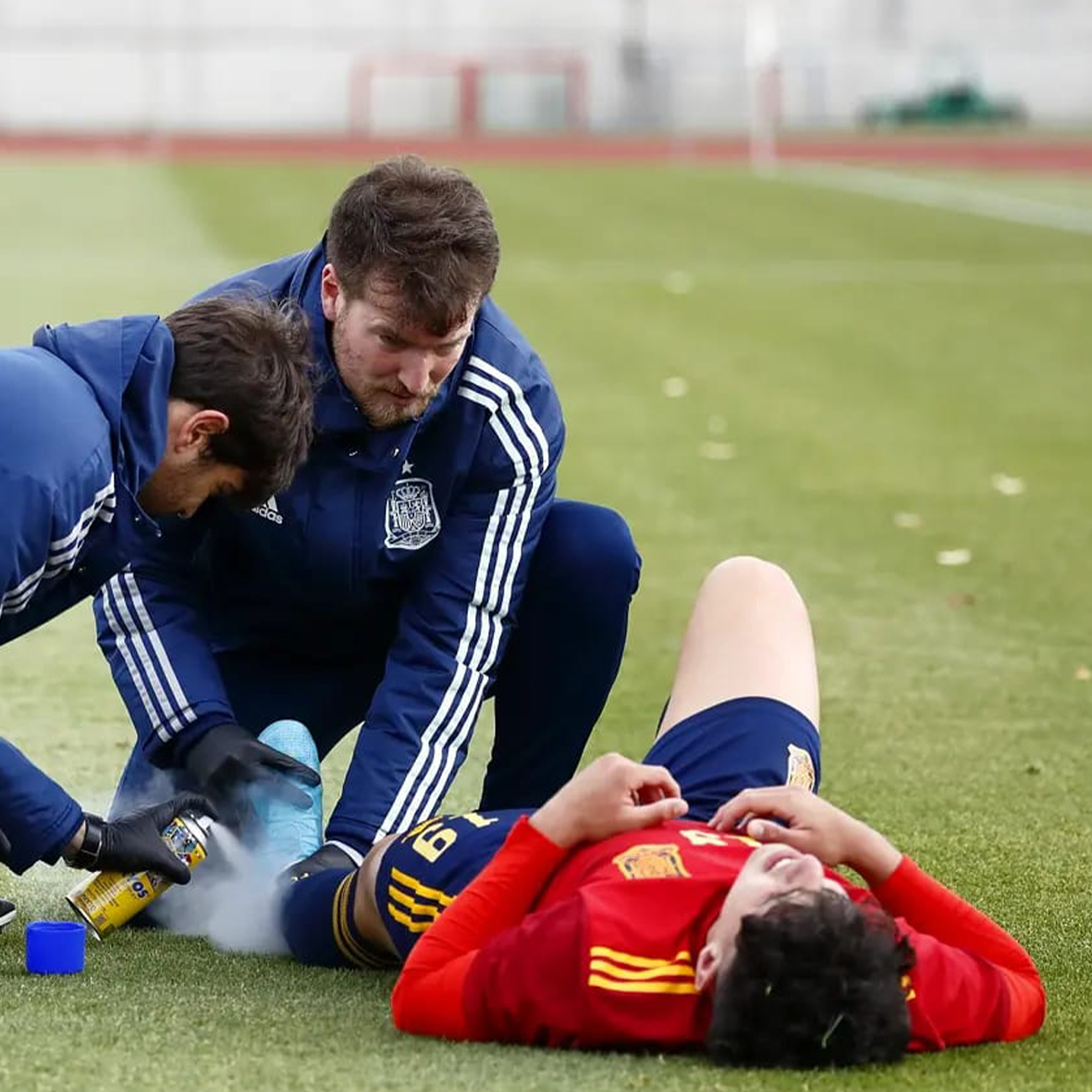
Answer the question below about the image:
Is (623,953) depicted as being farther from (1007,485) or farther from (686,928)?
(1007,485)

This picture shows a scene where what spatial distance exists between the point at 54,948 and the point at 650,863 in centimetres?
100

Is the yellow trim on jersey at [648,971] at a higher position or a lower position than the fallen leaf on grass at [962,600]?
higher

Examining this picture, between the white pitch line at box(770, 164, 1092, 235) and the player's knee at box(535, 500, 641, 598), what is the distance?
51.8 ft

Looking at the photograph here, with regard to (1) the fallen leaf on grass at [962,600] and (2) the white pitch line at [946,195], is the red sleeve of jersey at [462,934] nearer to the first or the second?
(1) the fallen leaf on grass at [962,600]

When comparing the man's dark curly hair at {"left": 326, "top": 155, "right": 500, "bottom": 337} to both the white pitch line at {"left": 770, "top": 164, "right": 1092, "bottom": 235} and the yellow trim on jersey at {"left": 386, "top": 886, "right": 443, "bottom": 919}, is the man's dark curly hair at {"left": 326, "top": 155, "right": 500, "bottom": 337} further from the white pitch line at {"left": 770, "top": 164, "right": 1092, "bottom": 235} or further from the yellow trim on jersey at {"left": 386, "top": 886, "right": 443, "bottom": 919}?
the white pitch line at {"left": 770, "top": 164, "right": 1092, "bottom": 235}

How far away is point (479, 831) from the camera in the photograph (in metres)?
3.60

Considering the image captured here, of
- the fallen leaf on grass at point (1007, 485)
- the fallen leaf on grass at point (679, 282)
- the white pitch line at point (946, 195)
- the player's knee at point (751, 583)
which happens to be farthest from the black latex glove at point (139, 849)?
the white pitch line at point (946, 195)

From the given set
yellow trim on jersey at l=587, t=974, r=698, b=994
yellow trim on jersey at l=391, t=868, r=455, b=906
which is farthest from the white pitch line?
yellow trim on jersey at l=587, t=974, r=698, b=994

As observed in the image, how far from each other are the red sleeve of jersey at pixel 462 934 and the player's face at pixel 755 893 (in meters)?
0.29

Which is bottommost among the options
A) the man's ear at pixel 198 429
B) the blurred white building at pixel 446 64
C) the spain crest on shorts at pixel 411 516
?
the blurred white building at pixel 446 64

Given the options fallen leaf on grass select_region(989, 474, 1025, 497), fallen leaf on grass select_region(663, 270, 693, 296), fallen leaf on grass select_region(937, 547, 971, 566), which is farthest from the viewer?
fallen leaf on grass select_region(663, 270, 693, 296)

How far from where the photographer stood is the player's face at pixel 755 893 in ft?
10.1

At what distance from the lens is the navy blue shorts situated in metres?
3.55

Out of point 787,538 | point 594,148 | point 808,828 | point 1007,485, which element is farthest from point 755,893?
point 594,148
